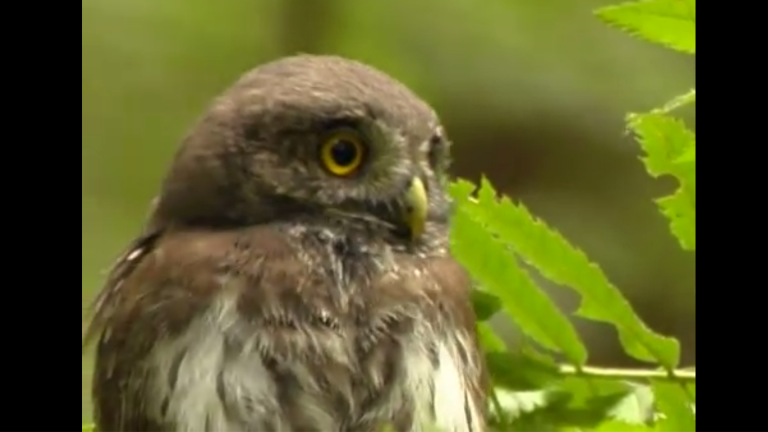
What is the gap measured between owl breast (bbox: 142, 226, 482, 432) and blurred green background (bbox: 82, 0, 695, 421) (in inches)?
49.5

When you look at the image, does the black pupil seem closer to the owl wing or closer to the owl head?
the owl head

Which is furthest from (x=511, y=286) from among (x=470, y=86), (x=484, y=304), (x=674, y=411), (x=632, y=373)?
(x=470, y=86)

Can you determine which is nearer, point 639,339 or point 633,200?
point 639,339

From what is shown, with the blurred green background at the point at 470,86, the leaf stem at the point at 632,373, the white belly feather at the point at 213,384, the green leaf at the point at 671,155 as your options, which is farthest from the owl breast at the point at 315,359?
the blurred green background at the point at 470,86

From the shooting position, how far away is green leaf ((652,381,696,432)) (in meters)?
1.25

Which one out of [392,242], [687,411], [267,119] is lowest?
[687,411]

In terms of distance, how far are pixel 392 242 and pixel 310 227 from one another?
0.09m

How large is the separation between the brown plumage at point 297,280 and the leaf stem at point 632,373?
10cm

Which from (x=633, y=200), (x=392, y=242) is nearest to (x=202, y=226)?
(x=392, y=242)

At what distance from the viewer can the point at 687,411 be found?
4.16ft

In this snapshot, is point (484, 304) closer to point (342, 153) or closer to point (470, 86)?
point (342, 153)

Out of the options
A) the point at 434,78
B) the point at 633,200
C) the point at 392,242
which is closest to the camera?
the point at 392,242
